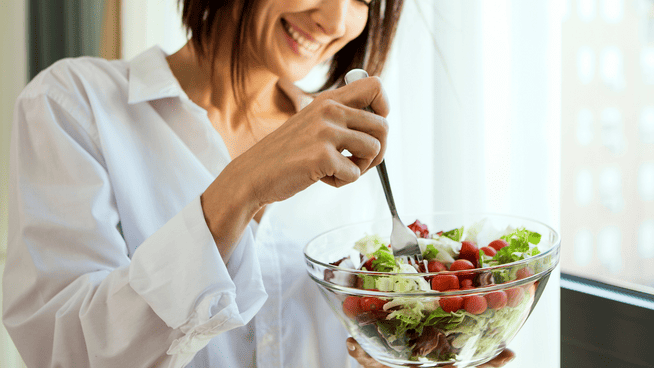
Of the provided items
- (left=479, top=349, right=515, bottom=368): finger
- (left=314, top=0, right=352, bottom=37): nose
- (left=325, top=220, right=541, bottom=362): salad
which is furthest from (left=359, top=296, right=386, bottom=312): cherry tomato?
(left=314, top=0, right=352, bottom=37): nose

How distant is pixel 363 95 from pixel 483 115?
47 cm

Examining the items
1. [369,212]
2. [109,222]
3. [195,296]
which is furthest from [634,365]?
[109,222]

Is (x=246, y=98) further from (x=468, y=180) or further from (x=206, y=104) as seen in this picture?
(x=468, y=180)

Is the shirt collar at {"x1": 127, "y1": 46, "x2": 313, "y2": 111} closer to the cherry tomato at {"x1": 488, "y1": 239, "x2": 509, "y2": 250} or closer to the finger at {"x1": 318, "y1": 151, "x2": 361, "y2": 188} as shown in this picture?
the finger at {"x1": 318, "y1": 151, "x2": 361, "y2": 188}

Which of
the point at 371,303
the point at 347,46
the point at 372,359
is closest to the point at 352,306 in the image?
the point at 371,303

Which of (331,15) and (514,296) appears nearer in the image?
(514,296)

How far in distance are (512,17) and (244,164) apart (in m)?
0.59

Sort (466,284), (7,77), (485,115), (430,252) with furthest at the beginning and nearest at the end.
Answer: (7,77) → (485,115) → (430,252) → (466,284)

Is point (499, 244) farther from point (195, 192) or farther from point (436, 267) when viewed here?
point (195, 192)

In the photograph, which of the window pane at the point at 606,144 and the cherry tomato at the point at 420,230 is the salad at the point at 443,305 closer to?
the cherry tomato at the point at 420,230

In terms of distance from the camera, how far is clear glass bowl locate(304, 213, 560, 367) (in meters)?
0.49

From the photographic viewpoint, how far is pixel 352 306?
54 cm

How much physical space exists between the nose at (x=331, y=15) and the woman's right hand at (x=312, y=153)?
0.89 feet

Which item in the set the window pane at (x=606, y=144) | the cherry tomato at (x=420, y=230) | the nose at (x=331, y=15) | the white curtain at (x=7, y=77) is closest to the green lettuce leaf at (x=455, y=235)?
the cherry tomato at (x=420, y=230)
